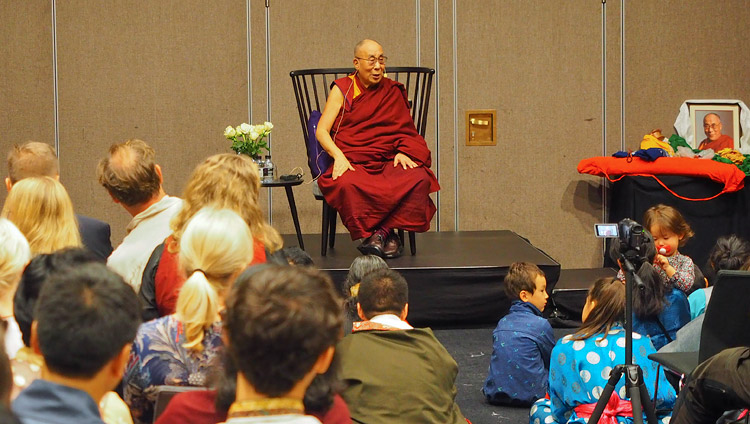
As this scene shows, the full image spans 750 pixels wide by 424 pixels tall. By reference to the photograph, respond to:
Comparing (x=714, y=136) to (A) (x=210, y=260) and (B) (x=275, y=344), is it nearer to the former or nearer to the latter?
(A) (x=210, y=260)

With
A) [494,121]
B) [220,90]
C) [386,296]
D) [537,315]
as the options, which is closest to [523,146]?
[494,121]

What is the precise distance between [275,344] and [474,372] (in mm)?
2720

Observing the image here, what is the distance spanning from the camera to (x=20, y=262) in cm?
167

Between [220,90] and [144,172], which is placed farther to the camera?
[220,90]

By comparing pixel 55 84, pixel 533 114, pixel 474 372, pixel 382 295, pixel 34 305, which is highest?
pixel 55 84

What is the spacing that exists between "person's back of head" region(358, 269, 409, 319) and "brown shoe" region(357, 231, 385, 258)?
2.06 metres

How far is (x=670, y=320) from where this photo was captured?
3090 millimetres

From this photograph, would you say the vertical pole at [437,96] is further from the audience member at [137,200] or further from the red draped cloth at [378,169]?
the audience member at [137,200]

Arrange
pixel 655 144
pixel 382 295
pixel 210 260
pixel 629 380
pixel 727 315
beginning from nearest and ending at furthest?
pixel 210 260 → pixel 727 315 → pixel 382 295 → pixel 629 380 → pixel 655 144

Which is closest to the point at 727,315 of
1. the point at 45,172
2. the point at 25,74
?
the point at 45,172

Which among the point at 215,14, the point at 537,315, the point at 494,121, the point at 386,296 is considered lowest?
the point at 537,315

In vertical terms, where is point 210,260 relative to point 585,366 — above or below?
above

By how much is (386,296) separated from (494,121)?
3.91 m

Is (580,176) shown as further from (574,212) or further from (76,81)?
(76,81)
